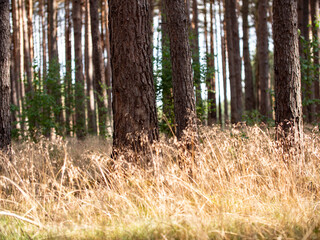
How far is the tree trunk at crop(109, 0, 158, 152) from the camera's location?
4.05m

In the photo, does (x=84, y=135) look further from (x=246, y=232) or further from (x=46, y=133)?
(x=246, y=232)

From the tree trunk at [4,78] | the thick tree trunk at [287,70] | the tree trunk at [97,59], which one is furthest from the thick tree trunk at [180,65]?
the tree trunk at [97,59]

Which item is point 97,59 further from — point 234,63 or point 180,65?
point 234,63

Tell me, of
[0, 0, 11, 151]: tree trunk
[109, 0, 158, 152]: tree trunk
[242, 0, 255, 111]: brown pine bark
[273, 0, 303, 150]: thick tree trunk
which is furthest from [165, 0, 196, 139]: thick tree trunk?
[242, 0, 255, 111]: brown pine bark

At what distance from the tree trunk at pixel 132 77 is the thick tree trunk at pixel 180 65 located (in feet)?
6.50

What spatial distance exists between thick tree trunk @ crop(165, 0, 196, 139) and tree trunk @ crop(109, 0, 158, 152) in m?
1.98

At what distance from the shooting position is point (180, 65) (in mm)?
6070

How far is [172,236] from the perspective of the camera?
2170 millimetres

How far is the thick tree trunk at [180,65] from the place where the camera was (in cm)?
604

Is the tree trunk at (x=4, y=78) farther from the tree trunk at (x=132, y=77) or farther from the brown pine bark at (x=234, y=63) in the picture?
the brown pine bark at (x=234, y=63)

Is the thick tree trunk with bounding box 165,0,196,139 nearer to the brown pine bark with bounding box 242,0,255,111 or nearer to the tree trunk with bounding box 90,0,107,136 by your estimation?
the tree trunk with bounding box 90,0,107,136

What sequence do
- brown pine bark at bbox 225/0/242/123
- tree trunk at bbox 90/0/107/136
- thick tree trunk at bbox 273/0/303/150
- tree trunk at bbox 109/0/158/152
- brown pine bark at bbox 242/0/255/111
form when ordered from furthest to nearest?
brown pine bark at bbox 242/0/255/111
brown pine bark at bbox 225/0/242/123
tree trunk at bbox 90/0/107/136
thick tree trunk at bbox 273/0/303/150
tree trunk at bbox 109/0/158/152

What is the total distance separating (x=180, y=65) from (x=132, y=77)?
7.33ft

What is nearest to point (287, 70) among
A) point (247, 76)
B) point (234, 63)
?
point (234, 63)
